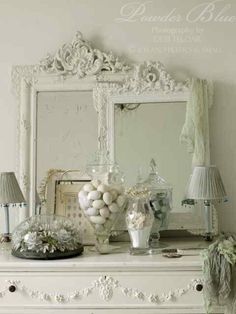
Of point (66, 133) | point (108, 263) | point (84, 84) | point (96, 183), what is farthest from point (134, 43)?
point (108, 263)

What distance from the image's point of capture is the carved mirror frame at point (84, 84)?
7.83ft

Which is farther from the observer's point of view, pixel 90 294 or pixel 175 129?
pixel 175 129

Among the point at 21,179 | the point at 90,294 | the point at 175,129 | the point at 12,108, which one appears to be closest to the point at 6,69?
the point at 12,108

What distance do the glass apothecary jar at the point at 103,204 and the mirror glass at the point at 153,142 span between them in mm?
263

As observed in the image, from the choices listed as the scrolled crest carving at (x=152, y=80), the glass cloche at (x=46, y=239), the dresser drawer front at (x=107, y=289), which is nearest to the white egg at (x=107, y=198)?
the glass cloche at (x=46, y=239)

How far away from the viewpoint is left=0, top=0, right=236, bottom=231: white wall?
241 cm

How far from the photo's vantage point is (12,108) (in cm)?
249

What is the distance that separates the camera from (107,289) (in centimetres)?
189

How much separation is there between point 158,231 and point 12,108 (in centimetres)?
Result: 105

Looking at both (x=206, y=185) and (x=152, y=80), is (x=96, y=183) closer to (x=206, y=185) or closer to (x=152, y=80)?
(x=206, y=185)

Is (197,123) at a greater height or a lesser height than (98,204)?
greater

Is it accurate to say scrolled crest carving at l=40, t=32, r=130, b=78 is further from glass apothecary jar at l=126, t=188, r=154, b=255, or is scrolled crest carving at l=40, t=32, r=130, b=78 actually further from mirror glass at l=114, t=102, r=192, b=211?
glass apothecary jar at l=126, t=188, r=154, b=255

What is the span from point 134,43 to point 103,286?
4.33 feet

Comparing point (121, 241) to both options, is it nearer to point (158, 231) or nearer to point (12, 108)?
point (158, 231)
